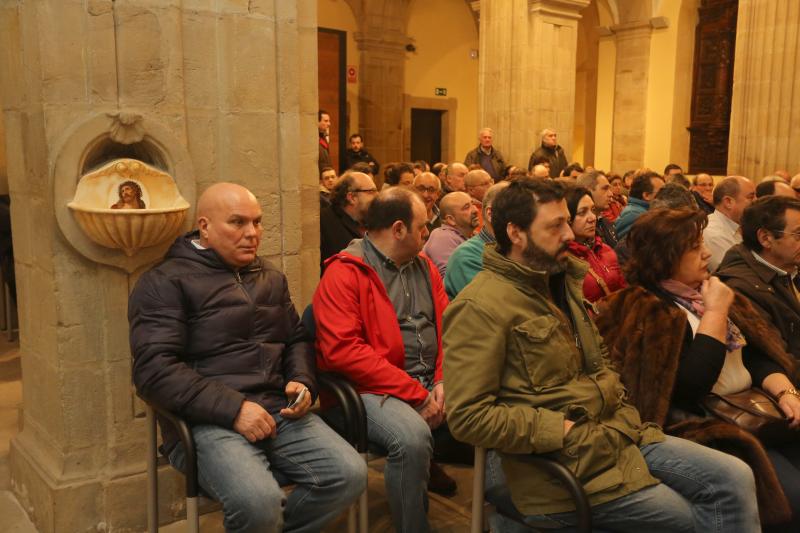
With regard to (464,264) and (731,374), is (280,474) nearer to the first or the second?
(464,264)

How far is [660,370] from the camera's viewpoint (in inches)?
101

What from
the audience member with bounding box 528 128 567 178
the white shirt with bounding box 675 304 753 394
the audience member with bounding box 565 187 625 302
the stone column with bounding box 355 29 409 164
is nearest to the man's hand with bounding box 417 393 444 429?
the white shirt with bounding box 675 304 753 394

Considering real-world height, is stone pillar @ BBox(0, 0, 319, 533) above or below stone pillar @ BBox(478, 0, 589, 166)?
below

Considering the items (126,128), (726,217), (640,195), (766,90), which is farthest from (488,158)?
(126,128)

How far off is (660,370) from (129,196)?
6.72 feet

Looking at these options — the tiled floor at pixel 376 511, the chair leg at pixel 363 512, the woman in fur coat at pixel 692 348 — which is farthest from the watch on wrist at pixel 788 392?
the chair leg at pixel 363 512

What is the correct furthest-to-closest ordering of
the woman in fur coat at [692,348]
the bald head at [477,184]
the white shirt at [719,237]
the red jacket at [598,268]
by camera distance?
the bald head at [477,184]
the white shirt at [719,237]
the red jacket at [598,268]
the woman in fur coat at [692,348]

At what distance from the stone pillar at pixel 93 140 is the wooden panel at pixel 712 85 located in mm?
11393

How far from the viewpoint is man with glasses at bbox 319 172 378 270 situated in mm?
4586

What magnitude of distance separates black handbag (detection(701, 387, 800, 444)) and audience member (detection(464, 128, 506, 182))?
23.5 feet

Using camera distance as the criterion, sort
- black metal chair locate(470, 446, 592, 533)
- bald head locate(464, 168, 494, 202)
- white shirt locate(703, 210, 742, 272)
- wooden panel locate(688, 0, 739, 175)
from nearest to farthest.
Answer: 1. black metal chair locate(470, 446, 592, 533)
2. white shirt locate(703, 210, 742, 272)
3. bald head locate(464, 168, 494, 202)
4. wooden panel locate(688, 0, 739, 175)

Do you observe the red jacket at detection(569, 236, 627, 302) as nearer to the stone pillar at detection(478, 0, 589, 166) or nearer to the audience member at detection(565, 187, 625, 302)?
the audience member at detection(565, 187, 625, 302)

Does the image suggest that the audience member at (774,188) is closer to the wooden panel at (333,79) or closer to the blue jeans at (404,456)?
the blue jeans at (404,456)

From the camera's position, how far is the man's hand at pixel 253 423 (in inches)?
95.3
